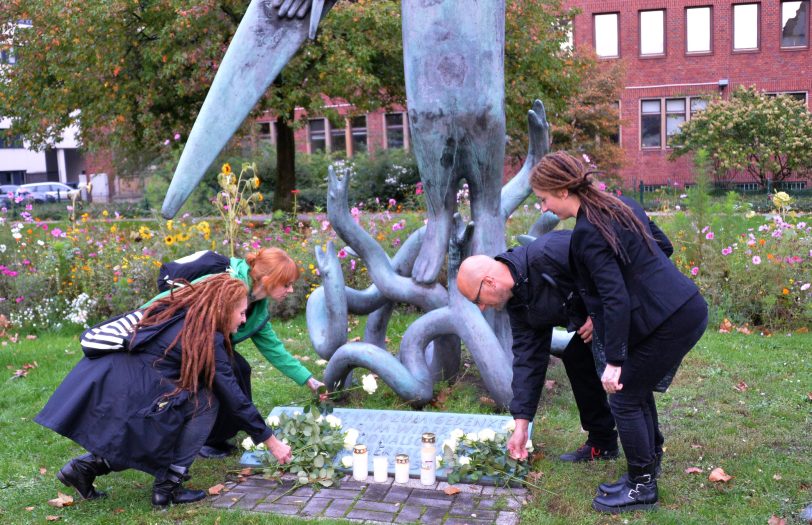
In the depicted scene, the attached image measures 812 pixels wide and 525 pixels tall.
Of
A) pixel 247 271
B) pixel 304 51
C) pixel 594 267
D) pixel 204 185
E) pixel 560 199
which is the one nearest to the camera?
pixel 594 267

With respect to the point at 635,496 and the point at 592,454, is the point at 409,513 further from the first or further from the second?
the point at 592,454

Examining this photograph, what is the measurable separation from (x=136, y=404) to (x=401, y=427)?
1650 mm

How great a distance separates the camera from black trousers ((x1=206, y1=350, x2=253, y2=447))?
4307mm

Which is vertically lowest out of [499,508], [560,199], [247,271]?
[499,508]

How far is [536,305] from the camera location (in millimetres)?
3719

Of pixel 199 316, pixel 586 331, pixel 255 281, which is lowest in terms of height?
pixel 586 331

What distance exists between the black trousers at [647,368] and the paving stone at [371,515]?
1.13m

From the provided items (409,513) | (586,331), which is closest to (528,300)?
(586,331)

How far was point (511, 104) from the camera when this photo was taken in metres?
16.6

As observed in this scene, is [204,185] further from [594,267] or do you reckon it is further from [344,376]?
[594,267]

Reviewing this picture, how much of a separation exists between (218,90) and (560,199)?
2.26 metres

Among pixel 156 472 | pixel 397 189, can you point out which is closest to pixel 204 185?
pixel 397 189

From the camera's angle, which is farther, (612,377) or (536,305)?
(536,305)

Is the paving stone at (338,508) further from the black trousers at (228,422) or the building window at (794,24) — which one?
the building window at (794,24)
